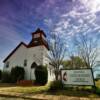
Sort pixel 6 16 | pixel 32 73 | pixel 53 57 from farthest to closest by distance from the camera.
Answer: pixel 32 73, pixel 53 57, pixel 6 16

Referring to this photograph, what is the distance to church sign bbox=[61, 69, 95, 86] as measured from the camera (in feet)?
35.6

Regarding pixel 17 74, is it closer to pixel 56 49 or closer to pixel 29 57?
pixel 29 57

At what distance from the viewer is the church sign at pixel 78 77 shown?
1084cm

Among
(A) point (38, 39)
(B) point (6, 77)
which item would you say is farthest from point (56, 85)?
(B) point (6, 77)

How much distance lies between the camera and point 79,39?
19.3m

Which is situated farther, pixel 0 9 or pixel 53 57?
pixel 53 57

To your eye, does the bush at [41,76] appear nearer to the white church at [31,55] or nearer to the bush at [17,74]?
the white church at [31,55]

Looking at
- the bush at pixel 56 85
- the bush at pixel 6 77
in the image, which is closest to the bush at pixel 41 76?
the bush at pixel 6 77

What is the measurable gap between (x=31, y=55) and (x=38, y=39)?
3.59m

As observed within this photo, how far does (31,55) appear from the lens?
2555cm

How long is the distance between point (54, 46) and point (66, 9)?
32.5ft

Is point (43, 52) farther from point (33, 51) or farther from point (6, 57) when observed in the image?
point (6, 57)

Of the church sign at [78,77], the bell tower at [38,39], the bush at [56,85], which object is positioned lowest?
the bush at [56,85]

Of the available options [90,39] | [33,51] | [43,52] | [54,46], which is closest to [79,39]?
[90,39]
